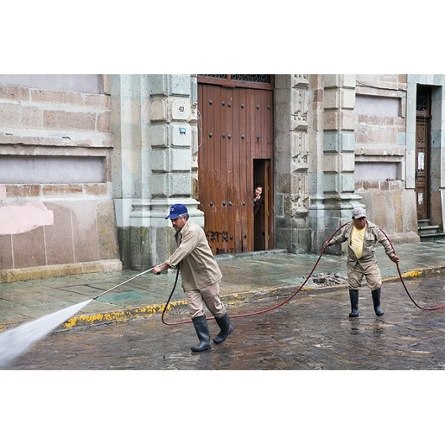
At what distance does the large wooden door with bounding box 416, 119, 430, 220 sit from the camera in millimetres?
19609

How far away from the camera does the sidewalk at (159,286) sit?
9.90 meters

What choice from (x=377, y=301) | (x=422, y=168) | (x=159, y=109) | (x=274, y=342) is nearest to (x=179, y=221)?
(x=274, y=342)

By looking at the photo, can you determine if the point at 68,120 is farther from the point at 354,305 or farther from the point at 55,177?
the point at 354,305

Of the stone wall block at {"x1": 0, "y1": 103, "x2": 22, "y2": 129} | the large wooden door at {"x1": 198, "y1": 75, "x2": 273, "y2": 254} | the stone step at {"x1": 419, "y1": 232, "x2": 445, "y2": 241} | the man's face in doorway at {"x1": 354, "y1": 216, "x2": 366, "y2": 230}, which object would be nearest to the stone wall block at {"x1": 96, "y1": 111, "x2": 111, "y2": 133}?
the stone wall block at {"x1": 0, "y1": 103, "x2": 22, "y2": 129}

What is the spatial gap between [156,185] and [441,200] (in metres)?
9.32

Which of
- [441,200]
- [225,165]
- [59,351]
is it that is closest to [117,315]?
[59,351]

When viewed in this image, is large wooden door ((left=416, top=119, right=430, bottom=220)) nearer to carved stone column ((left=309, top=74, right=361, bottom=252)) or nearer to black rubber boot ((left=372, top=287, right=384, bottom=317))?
carved stone column ((left=309, top=74, right=361, bottom=252))

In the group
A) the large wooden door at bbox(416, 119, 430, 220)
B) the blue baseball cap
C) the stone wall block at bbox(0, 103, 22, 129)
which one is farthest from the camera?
the large wooden door at bbox(416, 119, 430, 220)

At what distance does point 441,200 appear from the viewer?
64.6 feet

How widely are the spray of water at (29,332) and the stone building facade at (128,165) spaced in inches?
120

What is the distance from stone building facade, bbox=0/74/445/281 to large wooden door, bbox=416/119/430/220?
3.78 m

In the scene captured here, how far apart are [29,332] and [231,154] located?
750 centimetres

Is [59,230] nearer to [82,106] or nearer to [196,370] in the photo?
[82,106]

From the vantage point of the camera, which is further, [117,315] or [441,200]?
[441,200]
